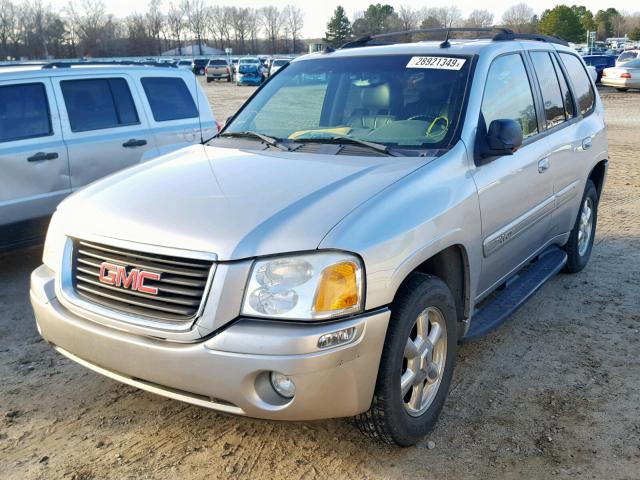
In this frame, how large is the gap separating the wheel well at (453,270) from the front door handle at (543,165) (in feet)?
3.87

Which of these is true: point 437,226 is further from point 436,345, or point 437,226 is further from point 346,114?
point 346,114

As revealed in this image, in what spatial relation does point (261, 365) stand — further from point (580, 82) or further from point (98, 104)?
point (98, 104)

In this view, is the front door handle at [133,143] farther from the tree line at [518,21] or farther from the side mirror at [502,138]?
the tree line at [518,21]

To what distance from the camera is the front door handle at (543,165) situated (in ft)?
14.1

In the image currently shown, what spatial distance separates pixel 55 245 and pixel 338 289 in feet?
4.87

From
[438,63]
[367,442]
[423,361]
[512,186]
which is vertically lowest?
[367,442]

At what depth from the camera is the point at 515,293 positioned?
4270mm

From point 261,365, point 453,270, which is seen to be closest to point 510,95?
point 453,270

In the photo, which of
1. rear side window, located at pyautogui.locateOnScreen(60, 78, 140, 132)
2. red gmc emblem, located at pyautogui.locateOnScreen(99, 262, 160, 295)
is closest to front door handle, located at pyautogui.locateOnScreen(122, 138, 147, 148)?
rear side window, located at pyautogui.locateOnScreen(60, 78, 140, 132)

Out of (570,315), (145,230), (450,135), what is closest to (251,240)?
(145,230)

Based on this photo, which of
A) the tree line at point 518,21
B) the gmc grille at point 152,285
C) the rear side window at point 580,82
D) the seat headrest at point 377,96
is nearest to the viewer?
the gmc grille at point 152,285

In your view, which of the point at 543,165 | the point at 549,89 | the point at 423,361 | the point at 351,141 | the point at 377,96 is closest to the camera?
the point at 423,361

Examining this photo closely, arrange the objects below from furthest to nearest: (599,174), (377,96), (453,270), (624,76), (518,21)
→ 1. (518,21)
2. (624,76)
3. (599,174)
4. (377,96)
5. (453,270)

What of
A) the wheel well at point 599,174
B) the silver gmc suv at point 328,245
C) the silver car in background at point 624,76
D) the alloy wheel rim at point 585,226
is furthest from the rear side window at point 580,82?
the silver car in background at point 624,76
